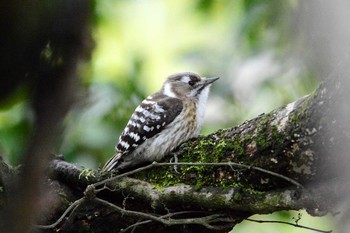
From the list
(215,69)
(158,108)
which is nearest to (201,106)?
(158,108)

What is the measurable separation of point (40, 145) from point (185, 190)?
2.30m

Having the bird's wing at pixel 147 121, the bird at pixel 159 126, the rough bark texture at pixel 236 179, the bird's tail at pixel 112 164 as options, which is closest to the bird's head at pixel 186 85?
the bird at pixel 159 126

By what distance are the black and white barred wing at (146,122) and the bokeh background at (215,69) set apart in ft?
0.93

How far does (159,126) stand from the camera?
4.08m

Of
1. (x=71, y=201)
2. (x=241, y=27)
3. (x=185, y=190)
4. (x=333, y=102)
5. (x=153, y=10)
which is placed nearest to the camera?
(x=333, y=102)

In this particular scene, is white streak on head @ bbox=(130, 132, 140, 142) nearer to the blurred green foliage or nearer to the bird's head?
the blurred green foliage

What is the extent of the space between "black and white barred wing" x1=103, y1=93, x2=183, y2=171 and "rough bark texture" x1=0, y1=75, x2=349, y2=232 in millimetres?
462

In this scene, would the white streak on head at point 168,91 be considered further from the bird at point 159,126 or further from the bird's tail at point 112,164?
the bird's tail at point 112,164

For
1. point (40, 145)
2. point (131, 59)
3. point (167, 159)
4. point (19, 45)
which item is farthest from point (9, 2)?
point (131, 59)

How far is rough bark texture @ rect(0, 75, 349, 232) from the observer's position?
2.62 metres

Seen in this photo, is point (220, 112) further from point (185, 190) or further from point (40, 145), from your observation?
point (40, 145)

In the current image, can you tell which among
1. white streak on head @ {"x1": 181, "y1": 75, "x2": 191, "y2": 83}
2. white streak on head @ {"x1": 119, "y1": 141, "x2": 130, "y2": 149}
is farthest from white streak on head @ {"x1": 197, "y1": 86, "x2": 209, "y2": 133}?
white streak on head @ {"x1": 119, "y1": 141, "x2": 130, "y2": 149}

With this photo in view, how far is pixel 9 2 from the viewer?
2.64 feet

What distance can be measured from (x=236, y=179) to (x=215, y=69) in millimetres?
2937
